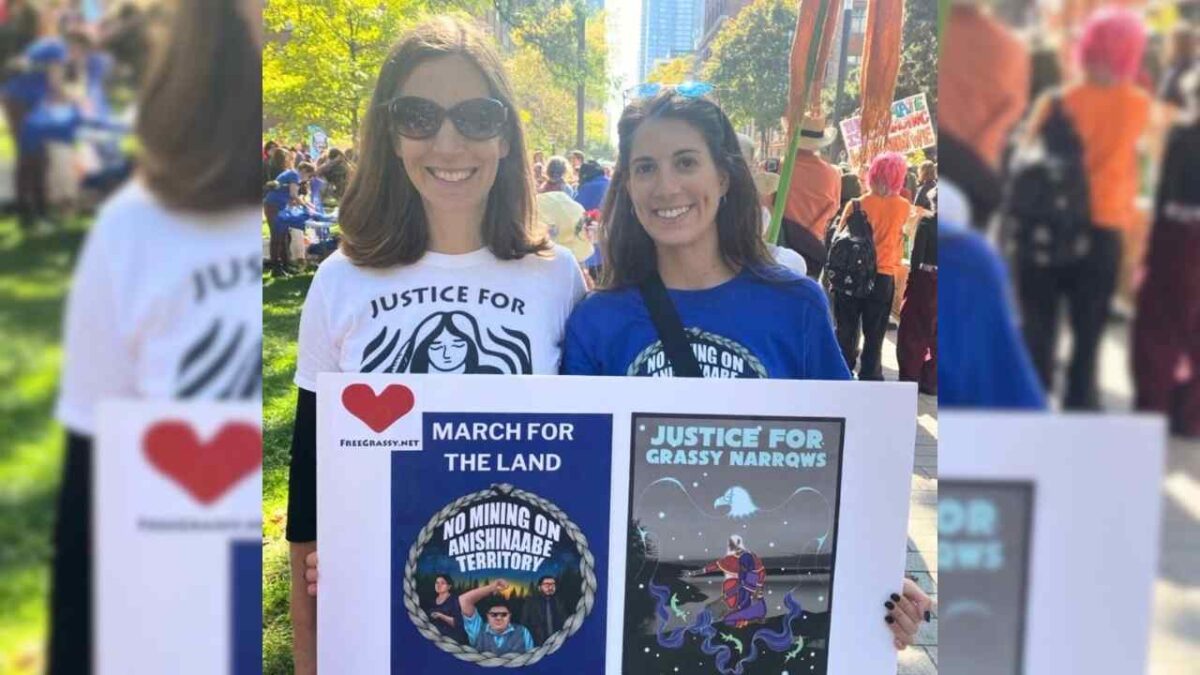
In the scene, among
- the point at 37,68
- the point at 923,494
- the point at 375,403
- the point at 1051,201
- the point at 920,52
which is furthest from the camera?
the point at 923,494

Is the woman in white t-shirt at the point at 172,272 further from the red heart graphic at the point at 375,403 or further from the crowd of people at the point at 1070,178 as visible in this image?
the crowd of people at the point at 1070,178

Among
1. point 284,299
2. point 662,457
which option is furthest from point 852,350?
point 284,299

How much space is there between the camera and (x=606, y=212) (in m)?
1.60

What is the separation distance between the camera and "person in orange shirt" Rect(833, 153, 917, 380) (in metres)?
1.61

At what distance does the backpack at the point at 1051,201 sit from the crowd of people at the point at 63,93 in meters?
0.84

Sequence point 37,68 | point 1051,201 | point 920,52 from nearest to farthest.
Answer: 1. point 1051,201
2. point 37,68
3. point 920,52

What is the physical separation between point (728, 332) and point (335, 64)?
853mm

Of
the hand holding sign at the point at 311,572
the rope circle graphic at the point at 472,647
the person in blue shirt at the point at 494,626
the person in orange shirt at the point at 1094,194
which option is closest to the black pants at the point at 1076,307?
the person in orange shirt at the point at 1094,194

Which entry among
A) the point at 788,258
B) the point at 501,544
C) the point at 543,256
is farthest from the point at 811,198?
the point at 501,544

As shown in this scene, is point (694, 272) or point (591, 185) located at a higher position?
point (591, 185)

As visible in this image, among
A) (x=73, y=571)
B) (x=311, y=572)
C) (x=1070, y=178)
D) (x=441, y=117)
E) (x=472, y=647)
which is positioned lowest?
(x=472, y=647)

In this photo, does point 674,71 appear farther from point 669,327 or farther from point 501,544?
point 501,544

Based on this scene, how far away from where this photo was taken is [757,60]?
1.60 meters

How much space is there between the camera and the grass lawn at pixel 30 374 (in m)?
0.87
